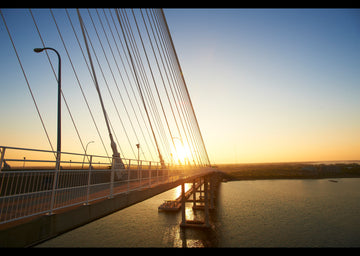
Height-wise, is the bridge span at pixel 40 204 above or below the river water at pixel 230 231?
above

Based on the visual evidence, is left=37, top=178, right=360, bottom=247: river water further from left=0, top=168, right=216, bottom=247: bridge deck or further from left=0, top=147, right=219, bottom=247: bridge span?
left=0, top=147, right=219, bottom=247: bridge span

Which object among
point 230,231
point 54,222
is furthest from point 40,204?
point 230,231

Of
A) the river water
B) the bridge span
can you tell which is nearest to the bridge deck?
the bridge span

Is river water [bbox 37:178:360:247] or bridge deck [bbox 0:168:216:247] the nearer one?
bridge deck [bbox 0:168:216:247]

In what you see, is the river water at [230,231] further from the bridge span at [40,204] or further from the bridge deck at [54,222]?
the bridge span at [40,204]

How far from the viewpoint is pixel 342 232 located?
22328mm

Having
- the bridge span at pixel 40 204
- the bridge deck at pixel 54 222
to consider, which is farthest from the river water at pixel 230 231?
the bridge span at pixel 40 204

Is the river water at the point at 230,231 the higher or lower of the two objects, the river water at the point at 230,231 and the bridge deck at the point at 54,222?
the lower

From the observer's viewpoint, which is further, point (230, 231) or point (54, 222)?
point (230, 231)

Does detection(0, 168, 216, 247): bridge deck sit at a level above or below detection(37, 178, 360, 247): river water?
above

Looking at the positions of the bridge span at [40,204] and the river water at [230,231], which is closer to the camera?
the bridge span at [40,204]

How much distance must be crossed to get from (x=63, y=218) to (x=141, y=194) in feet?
11.0

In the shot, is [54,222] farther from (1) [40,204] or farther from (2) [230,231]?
(2) [230,231]

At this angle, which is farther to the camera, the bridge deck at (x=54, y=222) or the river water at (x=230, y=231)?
the river water at (x=230, y=231)
